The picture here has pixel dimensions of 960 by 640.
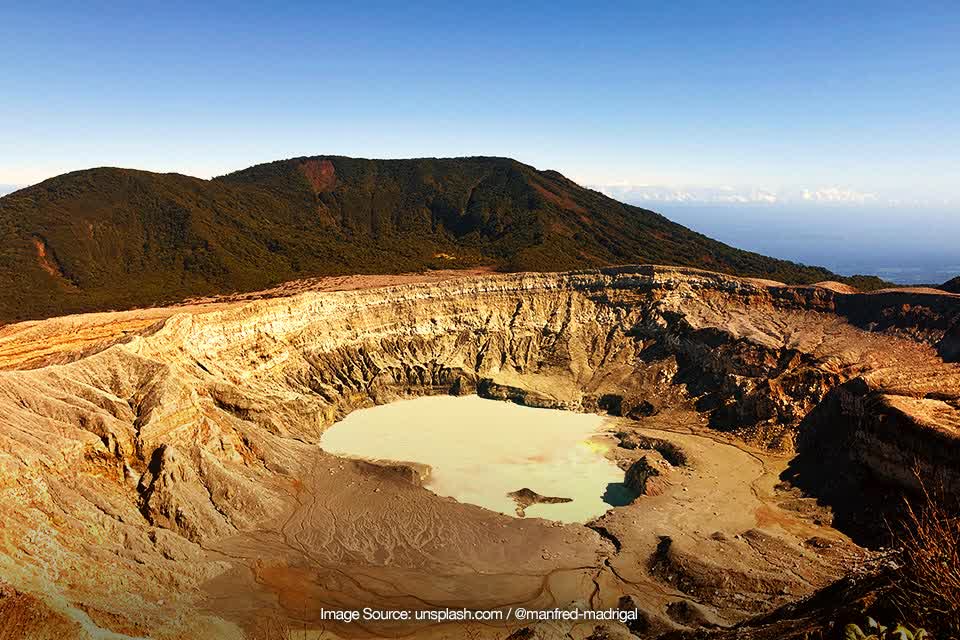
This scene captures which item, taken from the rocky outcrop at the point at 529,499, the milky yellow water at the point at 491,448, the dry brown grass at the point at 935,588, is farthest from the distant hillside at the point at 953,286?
the dry brown grass at the point at 935,588

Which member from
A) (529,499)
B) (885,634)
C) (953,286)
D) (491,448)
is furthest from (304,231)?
(885,634)

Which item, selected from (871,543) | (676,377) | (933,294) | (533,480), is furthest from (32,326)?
(933,294)

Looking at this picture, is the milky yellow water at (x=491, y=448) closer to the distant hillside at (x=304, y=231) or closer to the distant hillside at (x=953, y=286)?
the distant hillside at (x=953, y=286)

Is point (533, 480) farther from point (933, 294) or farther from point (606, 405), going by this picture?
point (933, 294)

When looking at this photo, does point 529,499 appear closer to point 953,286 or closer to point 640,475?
point 640,475

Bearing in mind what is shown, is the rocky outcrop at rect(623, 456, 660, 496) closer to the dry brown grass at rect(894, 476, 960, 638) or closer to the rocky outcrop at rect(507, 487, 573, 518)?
the rocky outcrop at rect(507, 487, 573, 518)

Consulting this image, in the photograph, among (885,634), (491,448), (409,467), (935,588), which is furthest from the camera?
(491,448)

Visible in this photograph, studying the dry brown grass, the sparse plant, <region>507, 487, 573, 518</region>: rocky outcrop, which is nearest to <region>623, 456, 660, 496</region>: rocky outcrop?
<region>507, 487, 573, 518</region>: rocky outcrop
